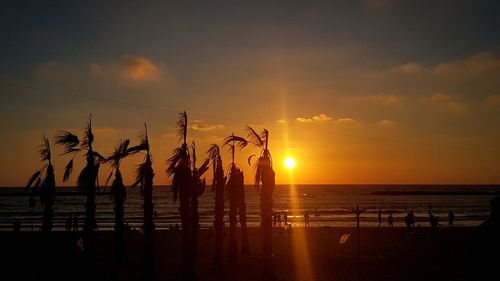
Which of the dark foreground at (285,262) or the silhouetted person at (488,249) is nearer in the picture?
the silhouetted person at (488,249)

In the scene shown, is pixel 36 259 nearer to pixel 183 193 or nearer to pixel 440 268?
pixel 183 193

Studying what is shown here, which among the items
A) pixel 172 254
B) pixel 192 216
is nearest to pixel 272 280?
pixel 192 216

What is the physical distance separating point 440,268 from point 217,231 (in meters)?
12.4

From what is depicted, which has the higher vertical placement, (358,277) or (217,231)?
(217,231)

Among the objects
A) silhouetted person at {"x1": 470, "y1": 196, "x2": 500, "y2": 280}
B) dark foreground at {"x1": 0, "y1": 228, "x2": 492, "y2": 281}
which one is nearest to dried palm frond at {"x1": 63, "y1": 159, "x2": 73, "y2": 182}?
dark foreground at {"x1": 0, "y1": 228, "x2": 492, "y2": 281}

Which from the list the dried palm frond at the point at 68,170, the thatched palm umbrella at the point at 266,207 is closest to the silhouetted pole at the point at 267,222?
the thatched palm umbrella at the point at 266,207

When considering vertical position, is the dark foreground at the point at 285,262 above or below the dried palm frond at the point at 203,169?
below

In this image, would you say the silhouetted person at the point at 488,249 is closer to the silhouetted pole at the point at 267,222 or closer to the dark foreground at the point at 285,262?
the dark foreground at the point at 285,262

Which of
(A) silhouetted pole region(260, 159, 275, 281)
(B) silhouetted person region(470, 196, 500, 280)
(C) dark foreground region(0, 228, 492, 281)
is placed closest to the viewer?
(B) silhouetted person region(470, 196, 500, 280)

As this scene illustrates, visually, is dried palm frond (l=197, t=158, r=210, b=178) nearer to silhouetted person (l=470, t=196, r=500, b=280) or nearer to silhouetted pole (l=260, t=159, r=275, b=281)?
silhouetted pole (l=260, t=159, r=275, b=281)

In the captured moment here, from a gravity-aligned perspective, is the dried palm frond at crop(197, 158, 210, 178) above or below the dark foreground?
above

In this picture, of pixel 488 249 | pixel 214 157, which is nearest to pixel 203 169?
pixel 214 157

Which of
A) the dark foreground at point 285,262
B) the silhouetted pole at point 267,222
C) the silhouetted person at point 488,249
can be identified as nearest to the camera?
the silhouetted person at point 488,249

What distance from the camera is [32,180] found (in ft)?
63.8
